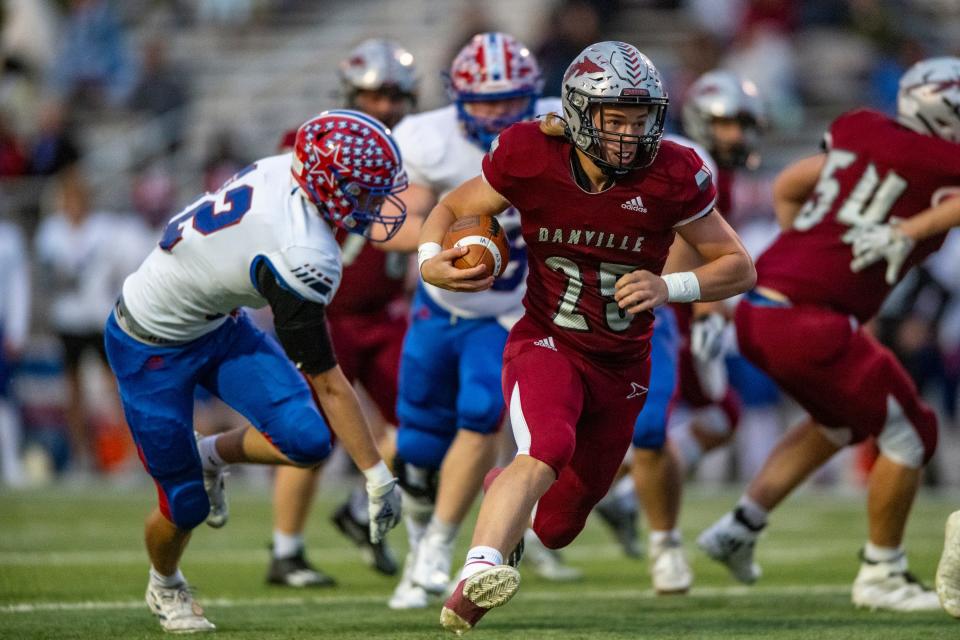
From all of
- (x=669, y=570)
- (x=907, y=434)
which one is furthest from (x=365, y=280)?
(x=907, y=434)

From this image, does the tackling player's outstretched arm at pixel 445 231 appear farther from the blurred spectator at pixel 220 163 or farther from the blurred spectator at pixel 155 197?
the blurred spectator at pixel 155 197

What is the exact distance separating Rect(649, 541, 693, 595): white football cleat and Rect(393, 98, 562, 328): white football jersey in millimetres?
1135

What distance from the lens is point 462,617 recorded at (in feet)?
14.0

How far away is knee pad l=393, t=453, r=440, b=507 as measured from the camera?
6312 mm

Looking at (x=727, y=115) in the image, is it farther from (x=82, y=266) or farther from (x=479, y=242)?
(x=82, y=266)

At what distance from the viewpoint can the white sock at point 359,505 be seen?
707cm

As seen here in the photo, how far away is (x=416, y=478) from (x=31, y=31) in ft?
40.8

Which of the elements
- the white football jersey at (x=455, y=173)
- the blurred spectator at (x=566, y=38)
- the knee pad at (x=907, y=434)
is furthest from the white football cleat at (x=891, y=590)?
the blurred spectator at (x=566, y=38)

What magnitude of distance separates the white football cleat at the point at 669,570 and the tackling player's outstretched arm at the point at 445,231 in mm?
1993

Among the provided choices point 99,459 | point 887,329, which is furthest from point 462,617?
point 99,459

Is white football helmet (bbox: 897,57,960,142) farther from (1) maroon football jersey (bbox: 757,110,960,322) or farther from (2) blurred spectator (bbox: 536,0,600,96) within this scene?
(2) blurred spectator (bbox: 536,0,600,96)

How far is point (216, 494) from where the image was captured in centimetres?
538

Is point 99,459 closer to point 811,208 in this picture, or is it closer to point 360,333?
point 360,333

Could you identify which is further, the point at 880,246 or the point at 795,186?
the point at 795,186
